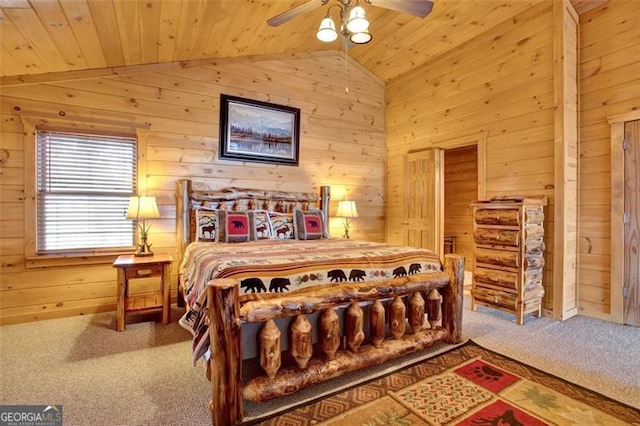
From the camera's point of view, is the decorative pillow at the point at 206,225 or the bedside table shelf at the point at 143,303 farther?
the decorative pillow at the point at 206,225

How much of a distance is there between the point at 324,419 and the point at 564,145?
11.4 feet

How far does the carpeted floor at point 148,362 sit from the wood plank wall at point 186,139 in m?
0.40

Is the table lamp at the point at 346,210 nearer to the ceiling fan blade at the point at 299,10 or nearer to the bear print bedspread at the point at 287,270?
the bear print bedspread at the point at 287,270

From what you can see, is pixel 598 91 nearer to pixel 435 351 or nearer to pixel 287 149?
pixel 435 351

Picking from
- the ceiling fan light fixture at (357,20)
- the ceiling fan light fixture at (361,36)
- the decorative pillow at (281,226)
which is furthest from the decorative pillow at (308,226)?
the ceiling fan light fixture at (357,20)

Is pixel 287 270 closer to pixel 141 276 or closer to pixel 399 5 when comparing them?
pixel 141 276

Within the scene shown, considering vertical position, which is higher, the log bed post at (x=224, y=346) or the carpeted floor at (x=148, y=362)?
the log bed post at (x=224, y=346)

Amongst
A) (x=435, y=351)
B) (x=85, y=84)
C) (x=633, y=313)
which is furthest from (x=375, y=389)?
(x=85, y=84)

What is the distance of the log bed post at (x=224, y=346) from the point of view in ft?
5.17

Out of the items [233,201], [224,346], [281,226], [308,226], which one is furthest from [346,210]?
[224,346]

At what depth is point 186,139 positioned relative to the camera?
3.82 metres

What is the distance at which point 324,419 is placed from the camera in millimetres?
1672

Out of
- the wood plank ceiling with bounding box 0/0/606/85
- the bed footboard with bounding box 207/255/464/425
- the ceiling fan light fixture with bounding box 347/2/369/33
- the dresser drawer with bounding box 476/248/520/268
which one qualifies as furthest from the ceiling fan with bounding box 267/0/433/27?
the dresser drawer with bounding box 476/248/520/268

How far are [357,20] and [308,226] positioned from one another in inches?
87.7
